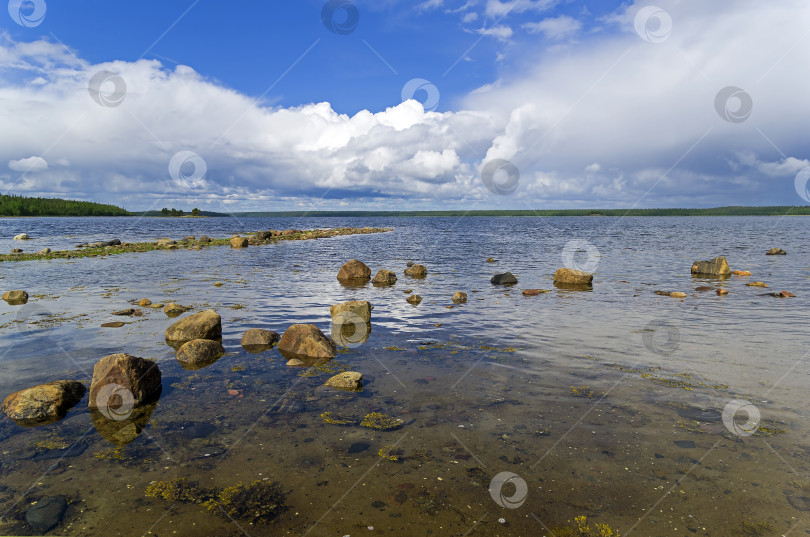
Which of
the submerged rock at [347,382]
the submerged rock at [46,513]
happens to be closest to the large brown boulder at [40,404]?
the submerged rock at [46,513]

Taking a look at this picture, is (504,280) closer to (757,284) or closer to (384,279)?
(384,279)

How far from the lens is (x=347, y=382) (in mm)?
10680

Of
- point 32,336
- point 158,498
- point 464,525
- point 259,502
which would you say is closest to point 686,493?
point 464,525

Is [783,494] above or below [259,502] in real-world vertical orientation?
above

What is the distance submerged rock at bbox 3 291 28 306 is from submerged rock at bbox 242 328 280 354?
532 inches

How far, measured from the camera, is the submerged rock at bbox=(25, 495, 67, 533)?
580cm

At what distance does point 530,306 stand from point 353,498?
52.4 ft

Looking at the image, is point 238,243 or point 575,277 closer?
point 575,277

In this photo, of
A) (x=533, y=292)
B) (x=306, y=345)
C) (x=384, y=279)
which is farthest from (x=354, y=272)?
(x=306, y=345)

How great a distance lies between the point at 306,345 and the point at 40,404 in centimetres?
624

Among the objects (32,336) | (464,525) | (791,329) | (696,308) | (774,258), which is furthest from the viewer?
(774,258)

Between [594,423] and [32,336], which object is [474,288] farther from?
[32,336]

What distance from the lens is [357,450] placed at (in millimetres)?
7762

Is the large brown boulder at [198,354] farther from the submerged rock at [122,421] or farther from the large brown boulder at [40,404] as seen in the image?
the large brown boulder at [40,404]
